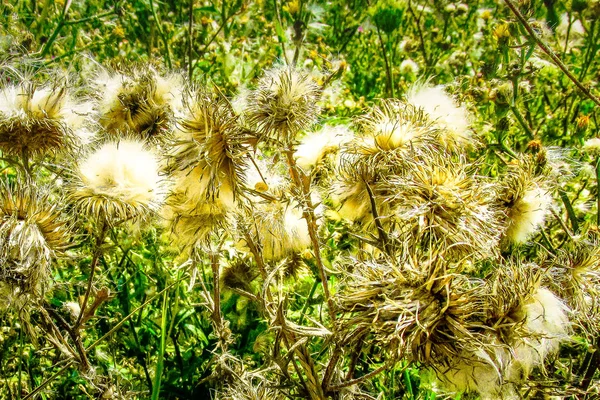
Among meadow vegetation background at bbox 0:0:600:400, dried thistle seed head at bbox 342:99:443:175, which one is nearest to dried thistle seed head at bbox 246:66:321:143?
meadow vegetation background at bbox 0:0:600:400

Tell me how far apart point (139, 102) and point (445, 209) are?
3.21 feet

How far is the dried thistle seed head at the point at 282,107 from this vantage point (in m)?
1.37

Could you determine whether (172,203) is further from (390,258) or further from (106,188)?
(390,258)

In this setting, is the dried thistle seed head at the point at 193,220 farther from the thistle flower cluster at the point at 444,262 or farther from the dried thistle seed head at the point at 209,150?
Answer: the thistle flower cluster at the point at 444,262

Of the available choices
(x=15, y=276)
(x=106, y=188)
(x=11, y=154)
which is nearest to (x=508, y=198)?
(x=106, y=188)

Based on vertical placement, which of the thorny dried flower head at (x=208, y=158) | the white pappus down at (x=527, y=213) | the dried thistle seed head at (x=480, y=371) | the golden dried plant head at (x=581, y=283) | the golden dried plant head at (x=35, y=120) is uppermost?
the golden dried plant head at (x=35, y=120)

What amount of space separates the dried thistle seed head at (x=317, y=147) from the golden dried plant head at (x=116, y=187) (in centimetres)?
44

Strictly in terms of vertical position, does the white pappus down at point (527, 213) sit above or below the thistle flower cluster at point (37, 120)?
below

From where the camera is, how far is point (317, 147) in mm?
1772

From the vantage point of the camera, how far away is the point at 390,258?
1.14m

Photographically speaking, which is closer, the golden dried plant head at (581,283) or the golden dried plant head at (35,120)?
the golden dried plant head at (581,283)

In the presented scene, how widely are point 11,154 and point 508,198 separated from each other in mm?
1276

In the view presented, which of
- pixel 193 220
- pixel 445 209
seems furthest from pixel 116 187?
pixel 445 209

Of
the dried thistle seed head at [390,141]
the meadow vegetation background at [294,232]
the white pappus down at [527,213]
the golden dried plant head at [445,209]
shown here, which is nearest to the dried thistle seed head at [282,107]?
the meadow vegetation background at [294,232]
